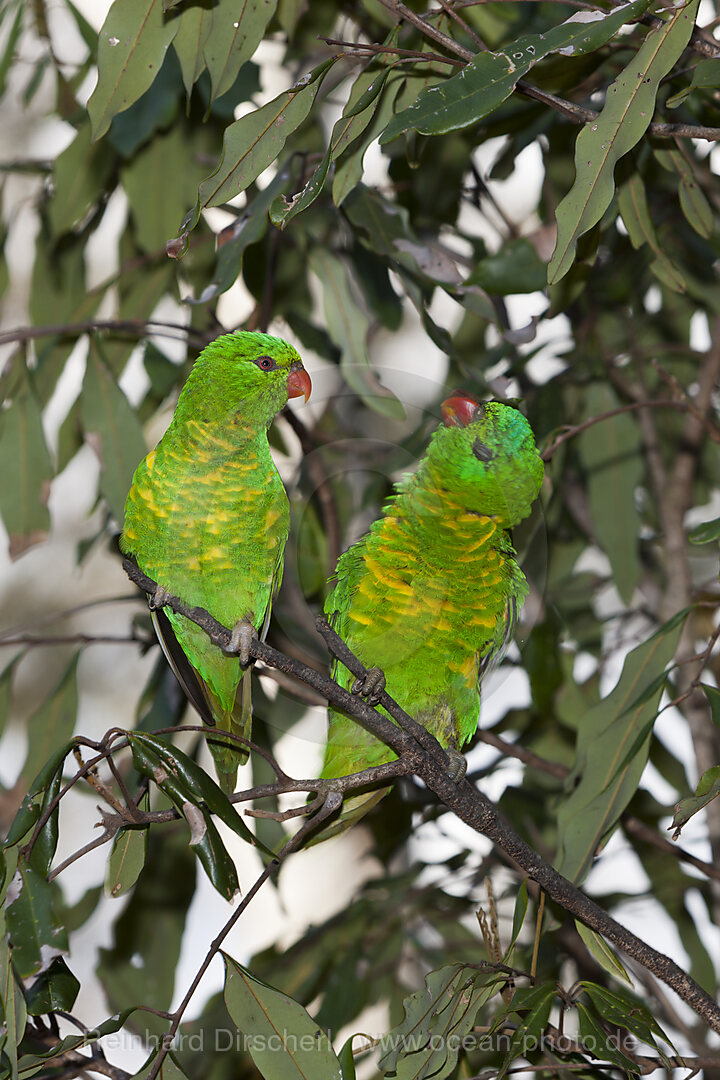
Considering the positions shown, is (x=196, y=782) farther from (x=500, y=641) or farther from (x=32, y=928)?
(x=500, y=641)

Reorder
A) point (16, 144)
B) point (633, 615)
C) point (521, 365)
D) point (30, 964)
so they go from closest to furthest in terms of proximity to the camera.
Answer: point (30, 964)
point (521, 365)
point (633, 615)
point (16, 144)

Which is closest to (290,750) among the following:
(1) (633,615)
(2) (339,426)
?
(2) (339,426)

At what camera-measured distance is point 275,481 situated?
71 centimetres

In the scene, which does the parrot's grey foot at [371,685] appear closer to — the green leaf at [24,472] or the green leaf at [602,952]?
the green leaf at [602,952]

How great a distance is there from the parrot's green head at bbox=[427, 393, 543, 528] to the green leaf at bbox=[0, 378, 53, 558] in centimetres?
68

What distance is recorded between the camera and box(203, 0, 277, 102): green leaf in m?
0.77

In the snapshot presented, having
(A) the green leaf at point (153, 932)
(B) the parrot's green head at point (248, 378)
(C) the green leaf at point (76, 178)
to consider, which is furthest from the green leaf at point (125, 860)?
(C) the green leaf at point (76, 178)

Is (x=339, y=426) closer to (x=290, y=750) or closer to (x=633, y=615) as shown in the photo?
(x=290, y=750)

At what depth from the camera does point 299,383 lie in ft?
1.92

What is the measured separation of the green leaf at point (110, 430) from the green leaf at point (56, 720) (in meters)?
0.36

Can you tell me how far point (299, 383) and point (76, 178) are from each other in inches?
33.6

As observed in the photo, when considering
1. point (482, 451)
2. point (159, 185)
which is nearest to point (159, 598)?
point (482, 451)

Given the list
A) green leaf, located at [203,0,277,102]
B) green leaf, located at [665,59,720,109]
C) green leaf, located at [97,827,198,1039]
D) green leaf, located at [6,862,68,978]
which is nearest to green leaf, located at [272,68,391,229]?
green leaf, located at [203,0,277,102]

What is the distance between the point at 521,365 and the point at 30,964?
2.94 ft
